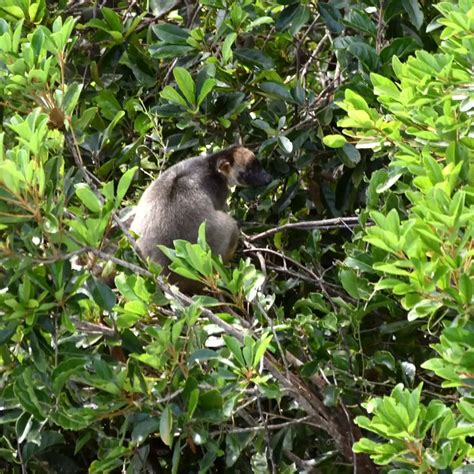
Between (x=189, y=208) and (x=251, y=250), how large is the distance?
0.51 meters

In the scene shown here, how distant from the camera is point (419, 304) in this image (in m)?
3.73

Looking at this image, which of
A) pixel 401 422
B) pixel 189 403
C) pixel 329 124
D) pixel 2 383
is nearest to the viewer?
pixel 401 422

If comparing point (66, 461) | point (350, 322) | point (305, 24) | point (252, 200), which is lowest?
point (66, 461)

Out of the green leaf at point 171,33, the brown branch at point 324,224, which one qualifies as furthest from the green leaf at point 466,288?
the green leaf at point 171,33

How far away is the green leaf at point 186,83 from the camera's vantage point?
5.68m

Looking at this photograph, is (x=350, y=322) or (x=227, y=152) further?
(x=227, y=152)

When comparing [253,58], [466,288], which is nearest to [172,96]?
[253,58]

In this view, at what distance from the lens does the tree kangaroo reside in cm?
612

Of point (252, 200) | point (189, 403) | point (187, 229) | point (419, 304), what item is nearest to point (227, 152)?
point (252, 200)

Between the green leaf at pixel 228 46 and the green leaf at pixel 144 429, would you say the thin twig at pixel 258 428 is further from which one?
the green leaf at pixel 228 46

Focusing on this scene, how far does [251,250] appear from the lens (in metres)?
6.05

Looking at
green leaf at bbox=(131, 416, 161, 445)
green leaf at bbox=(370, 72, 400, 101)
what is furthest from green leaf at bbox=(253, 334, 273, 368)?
green leaf at bbox=(370, 72, 400, 101)

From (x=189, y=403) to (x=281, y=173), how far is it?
2370mm

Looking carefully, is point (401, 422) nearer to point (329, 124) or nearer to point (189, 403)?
point (189, 403)
